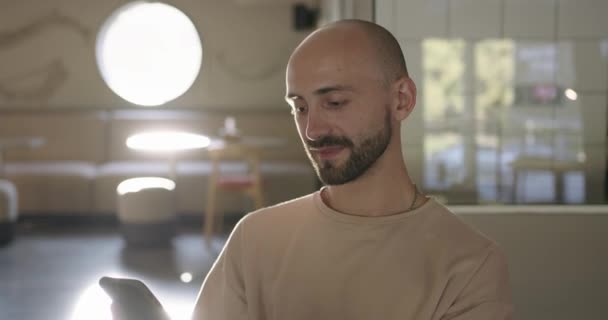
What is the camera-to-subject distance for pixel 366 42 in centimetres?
106

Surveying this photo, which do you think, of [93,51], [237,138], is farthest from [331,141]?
[93,51]

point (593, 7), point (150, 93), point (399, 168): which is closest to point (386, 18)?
point (593, 7)

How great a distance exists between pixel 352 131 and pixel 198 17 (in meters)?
6.57

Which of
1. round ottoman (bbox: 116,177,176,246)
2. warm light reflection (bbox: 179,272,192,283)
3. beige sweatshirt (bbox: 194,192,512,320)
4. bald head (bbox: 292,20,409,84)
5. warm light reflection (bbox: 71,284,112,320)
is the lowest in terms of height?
warm light reflection (bbox: 179,272,192,283)

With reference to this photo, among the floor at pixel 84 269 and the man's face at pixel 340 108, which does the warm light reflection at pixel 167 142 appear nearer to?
the floor at pixel 84 269

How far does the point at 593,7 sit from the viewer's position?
2047 mm

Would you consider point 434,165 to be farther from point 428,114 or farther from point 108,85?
point 108,85

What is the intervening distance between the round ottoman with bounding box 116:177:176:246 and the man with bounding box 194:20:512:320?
4.65 m

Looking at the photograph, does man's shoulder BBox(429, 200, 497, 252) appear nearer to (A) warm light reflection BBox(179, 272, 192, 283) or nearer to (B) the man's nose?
(B) the man's nose

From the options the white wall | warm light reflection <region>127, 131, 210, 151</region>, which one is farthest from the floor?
the white wall

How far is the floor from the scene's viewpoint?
400 cm

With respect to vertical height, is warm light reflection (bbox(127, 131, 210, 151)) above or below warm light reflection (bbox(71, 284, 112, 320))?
above

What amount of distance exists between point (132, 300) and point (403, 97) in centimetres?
51

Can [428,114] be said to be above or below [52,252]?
above
